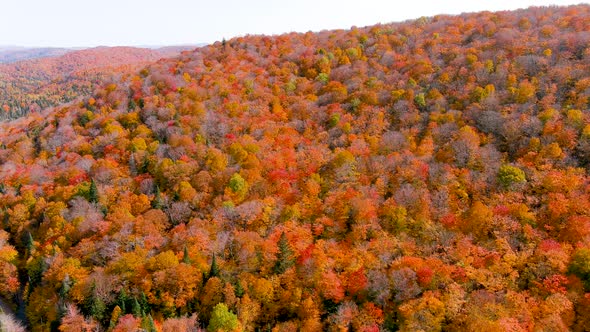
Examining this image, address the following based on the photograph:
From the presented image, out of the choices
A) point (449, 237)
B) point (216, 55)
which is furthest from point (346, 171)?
point (216, 55)

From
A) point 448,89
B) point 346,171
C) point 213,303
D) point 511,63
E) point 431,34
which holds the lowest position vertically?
point 213,303

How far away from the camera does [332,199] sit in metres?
67.0

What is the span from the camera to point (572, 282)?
4728cm

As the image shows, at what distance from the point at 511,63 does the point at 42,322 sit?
103 meters

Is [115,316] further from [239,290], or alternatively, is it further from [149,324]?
[239,290]

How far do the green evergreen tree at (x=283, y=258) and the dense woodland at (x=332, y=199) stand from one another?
241mm

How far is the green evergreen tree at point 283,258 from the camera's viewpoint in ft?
185

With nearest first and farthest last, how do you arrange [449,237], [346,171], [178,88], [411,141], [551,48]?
[449,237], [346,171], [411,141], [551,48], [178,88]

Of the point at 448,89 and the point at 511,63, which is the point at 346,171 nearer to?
the point at 448,89

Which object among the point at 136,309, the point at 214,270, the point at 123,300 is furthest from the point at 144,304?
the point at 214,270

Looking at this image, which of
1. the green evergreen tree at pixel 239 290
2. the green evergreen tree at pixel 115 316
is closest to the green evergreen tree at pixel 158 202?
the green evergreen tree at pixel 115 316

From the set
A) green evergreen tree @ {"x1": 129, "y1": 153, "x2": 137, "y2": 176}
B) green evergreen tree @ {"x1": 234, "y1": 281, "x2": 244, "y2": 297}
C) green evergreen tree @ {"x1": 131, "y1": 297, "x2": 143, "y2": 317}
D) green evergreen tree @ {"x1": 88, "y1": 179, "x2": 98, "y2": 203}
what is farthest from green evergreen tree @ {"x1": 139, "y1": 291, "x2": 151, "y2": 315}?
green evergreen tree @ {"x1": 129, "y1": 153, "x2": 137, "y2": 176}

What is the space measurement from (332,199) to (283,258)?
15.6 m

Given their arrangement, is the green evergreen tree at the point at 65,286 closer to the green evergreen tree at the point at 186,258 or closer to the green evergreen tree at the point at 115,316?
the green evergreen tree at the point at 115,316
